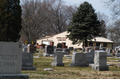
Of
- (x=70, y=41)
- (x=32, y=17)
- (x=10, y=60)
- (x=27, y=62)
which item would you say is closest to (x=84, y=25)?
(x=70, y=41)

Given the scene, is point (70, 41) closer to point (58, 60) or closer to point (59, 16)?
point (59, 16)

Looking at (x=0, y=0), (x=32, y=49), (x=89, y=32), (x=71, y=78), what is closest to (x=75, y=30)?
(x=89, y=32)

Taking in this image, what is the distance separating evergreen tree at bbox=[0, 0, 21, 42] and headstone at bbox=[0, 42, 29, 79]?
25.1 metres

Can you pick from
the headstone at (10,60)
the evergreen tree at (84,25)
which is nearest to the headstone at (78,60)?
the headstone at (10,60)

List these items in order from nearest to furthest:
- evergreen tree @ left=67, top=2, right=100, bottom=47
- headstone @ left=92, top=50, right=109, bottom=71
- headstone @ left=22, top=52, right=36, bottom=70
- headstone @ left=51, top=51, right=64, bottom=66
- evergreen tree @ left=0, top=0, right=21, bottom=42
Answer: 1. headstone @ left=22, top=52, right=36, bottom=70
2. headstone @ left=92, top=50, right=109, bottom=71
3. headstone @ left=51, top=51, right=64, bottom=66
4. evergreen tree @ left=0, top=0, right=21, bottom=42
5. evergreen tree @ left=67, top=2, right=100, bottom=47

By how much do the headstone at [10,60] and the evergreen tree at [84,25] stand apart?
4020 centimetres

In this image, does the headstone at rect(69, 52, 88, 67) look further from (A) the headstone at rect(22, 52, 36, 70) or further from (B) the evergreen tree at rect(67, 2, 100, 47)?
(B) the evergreen tree at rect(67, 2, 100, 47)

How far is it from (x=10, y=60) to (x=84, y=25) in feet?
134

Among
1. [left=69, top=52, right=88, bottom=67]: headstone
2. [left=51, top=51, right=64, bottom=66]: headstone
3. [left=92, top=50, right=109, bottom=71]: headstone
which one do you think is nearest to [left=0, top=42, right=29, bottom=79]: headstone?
[left=92, top=50, right=109, bottom=71]: headstone

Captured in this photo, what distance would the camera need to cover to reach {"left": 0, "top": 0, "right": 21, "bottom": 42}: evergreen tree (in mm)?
33531

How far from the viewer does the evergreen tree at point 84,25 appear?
157ft

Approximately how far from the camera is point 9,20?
117ft

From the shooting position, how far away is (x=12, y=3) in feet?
126

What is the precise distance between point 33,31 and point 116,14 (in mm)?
51687
